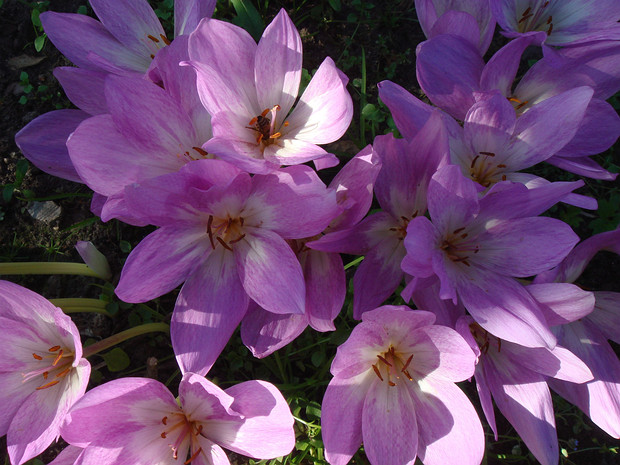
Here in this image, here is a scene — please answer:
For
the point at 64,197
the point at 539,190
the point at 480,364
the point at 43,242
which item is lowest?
the point at 43,242

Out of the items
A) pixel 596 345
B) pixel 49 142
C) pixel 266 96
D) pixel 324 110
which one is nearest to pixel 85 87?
pixel 49 142

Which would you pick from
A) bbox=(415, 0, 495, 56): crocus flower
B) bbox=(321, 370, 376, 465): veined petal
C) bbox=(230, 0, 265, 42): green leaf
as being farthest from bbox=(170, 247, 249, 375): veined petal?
bbox=(230, 0, 265, 42): green leaf

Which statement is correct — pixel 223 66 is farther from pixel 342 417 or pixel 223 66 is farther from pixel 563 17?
pixel 563 17

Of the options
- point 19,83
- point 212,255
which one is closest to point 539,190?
point 212,255

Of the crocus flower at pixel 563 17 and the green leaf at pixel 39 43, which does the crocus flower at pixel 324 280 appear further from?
the green leaf at pixel 39 43

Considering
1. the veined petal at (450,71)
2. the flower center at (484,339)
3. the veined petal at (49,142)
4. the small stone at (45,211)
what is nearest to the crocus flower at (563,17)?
the veined petal at (450,71)

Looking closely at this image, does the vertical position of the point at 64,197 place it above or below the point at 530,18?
below

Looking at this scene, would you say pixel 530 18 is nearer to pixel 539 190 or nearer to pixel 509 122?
pixel 509 122

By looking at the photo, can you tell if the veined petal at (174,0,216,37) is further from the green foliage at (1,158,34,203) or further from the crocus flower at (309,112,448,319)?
the green foliage at (1,158,34,203)
